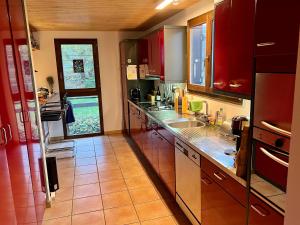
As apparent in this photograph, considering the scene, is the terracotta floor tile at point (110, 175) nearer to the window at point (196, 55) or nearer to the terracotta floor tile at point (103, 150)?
the terracotta floor tile at point (103, 150)

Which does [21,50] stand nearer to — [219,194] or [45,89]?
[219,194]

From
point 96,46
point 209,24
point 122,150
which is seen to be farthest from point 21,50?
point 96,46

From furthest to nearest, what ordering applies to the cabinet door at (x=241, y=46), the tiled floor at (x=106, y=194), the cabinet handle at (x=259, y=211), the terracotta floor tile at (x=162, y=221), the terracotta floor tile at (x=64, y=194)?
the terracotta floor tile at (x=64, y=194) < the tiled floor at (x=106, y=194) < the terracotta floor tile at (x=162, y=221) < the cabinet door at (x=241, y=46) < the cabinet handle at (x=259, y=211)

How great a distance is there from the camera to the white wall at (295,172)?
759 mm

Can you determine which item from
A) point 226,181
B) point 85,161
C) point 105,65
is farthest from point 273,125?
point 105,65

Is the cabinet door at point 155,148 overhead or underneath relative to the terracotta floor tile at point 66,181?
overhead

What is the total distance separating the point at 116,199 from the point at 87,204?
345 millimetres

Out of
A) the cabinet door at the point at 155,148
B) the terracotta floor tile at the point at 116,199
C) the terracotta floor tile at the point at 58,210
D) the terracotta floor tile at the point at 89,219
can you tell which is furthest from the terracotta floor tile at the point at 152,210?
the terracotta floor tile at the point at 58,210

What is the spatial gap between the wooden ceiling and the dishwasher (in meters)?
1.84

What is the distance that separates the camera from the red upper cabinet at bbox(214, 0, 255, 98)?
5.58 feet

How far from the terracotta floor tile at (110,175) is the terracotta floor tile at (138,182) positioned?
0.18 metres

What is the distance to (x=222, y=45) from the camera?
2.02m

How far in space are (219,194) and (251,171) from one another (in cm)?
48

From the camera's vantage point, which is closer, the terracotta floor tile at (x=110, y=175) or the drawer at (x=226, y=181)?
the drawer at (x=226, y=181)
